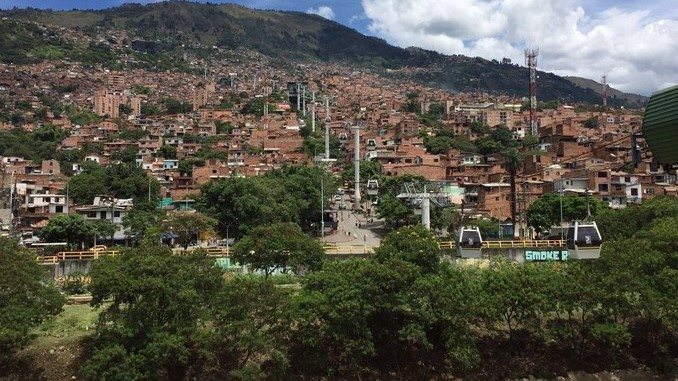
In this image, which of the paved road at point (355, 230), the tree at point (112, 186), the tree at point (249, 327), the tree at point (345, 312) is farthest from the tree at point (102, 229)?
the tree at point (345, 312)

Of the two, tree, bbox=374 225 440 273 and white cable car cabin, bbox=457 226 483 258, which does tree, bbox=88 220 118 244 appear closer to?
tree, bbox=374 225 440 273

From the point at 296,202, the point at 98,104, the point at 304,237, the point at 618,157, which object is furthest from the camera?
the point at 98,104

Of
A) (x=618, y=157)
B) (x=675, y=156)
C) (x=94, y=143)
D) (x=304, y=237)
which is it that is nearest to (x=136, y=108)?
(x=94, y=143)

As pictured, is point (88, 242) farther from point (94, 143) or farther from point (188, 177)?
point (94, 143)

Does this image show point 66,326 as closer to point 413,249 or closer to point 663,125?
point 413,249

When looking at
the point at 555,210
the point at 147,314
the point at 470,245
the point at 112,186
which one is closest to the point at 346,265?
the point at 147,314
